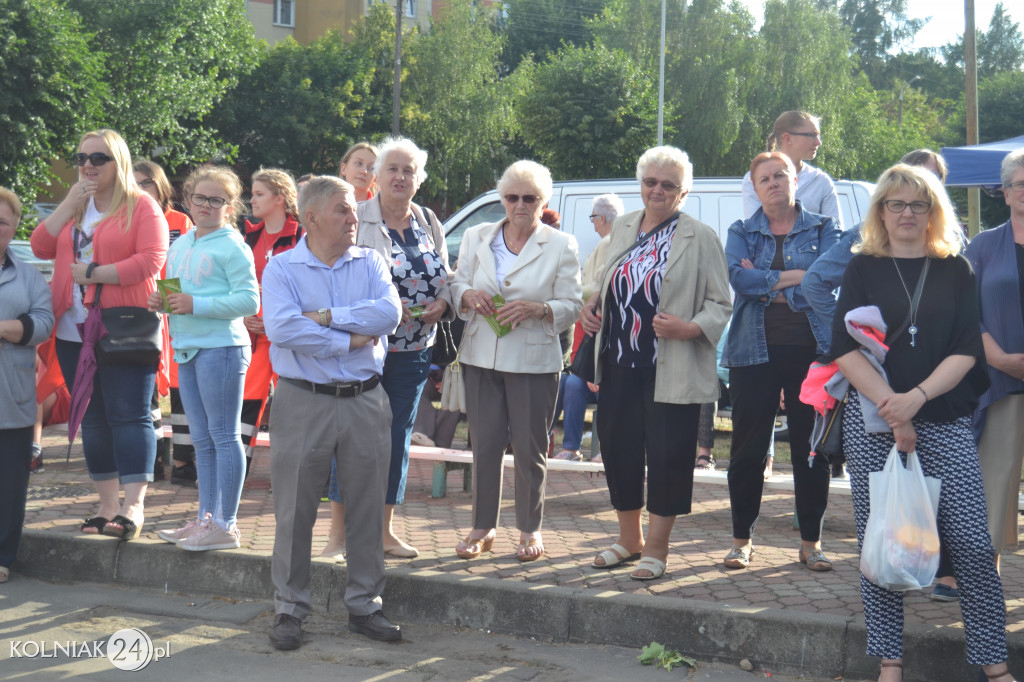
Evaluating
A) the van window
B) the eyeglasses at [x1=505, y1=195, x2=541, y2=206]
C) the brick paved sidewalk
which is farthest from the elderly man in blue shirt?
the van window

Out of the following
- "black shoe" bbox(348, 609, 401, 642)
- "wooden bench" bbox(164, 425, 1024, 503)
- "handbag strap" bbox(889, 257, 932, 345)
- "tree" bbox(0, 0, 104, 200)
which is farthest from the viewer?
"tree" bbox(0, 0, 104, 200)

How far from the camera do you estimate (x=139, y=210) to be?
5.73 m

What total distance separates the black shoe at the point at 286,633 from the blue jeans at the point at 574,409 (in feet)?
13.3

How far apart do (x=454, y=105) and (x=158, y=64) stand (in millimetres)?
16352

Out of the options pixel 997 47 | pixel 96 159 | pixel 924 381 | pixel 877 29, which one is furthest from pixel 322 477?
pixel 997 47

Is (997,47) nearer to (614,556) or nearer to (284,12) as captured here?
(284,12)

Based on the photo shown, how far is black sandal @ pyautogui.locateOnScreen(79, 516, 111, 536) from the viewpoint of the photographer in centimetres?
570

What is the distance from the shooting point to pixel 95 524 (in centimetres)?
574

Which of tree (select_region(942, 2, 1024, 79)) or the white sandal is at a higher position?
tree (select_region(942, 2, 1024, 79))

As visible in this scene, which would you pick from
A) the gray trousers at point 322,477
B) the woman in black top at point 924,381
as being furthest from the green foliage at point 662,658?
the gray trousers at point 322,477

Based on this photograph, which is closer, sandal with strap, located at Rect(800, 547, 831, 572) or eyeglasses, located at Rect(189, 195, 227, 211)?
sandal with strap, located at Rect(800, 547, 831, 572)

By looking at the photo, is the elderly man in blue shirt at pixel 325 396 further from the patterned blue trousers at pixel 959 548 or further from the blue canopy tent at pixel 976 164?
the blue canopy tent at pixel 976 164

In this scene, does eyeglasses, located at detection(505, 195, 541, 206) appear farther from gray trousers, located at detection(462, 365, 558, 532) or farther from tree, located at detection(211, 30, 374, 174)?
tree, located at detection(211, 30, 374, 174)

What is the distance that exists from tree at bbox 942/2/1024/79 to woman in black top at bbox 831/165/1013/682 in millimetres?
78898
